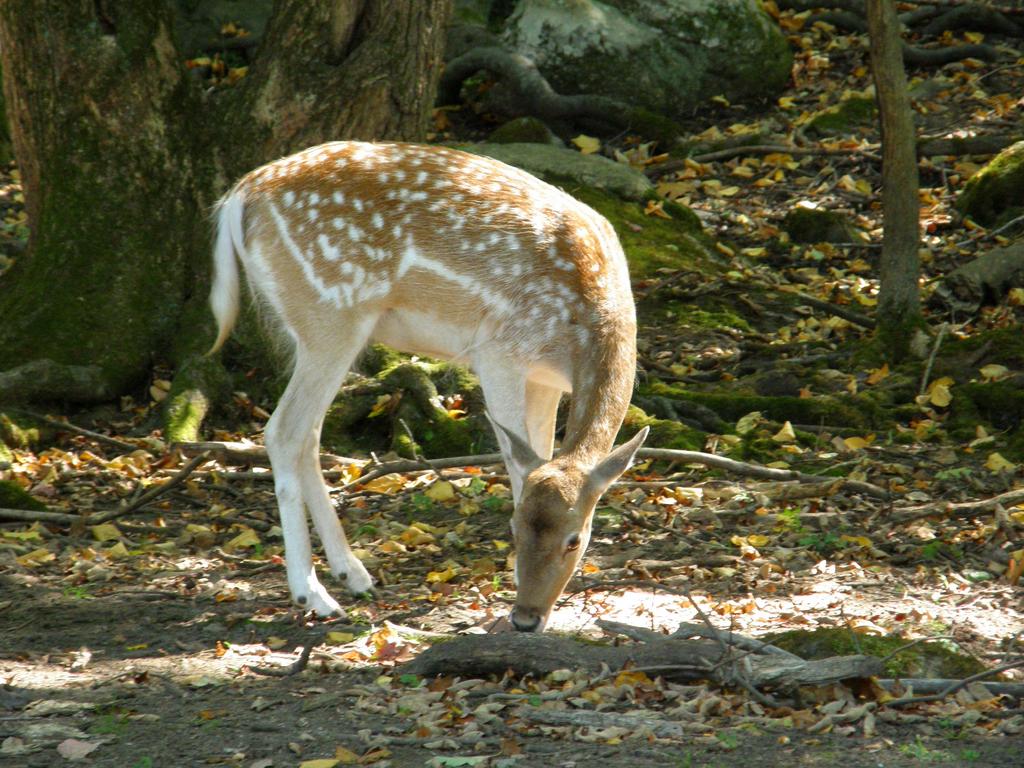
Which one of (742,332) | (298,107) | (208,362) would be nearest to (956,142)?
(742,332)

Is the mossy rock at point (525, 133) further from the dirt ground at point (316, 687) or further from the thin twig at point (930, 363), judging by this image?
the dirt ground at point (316, 687)

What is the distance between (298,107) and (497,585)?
3.53m

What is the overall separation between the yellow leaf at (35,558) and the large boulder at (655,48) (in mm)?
8263

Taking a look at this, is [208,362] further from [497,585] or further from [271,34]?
[497,585]

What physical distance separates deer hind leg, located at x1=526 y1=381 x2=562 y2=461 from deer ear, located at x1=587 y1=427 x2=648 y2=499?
100cm

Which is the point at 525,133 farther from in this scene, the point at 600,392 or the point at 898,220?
the point at 600,392

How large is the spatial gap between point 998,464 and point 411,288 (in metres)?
3.13

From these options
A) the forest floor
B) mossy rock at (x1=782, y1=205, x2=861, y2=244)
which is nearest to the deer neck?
the forest floor

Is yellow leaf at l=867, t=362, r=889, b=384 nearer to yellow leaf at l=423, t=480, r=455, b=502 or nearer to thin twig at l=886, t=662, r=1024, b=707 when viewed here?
yellow leaf at l=423, t=480, r=455, b=502

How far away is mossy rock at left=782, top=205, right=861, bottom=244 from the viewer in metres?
10.1

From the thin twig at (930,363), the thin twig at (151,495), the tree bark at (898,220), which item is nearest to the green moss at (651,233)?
the tree bark at (898,220)

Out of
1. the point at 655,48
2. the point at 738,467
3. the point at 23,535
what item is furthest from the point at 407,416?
the point at 655,48

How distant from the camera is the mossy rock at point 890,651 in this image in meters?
4.30

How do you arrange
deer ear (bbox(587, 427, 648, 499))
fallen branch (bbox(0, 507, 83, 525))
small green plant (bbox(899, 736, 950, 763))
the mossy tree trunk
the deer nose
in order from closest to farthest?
1. small green plant (bbox(899, 736, 950, 763))
2. the deer nose
3. deer ear (bbox(587, 427, 648, 499))
4. fallen branch (bbox(0, 507, 83, 525))
5. the mossy tree trunk
